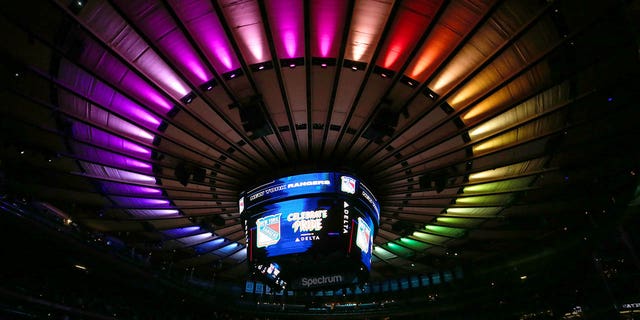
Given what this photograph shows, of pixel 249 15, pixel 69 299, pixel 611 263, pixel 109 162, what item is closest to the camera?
pixel 249 15

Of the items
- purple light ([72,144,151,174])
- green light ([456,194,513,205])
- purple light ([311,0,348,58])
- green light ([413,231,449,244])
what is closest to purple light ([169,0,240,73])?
purple light ([311,0,348,58])

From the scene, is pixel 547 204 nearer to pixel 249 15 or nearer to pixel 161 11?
pixel 249 15

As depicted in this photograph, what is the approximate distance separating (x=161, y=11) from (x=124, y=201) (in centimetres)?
1213

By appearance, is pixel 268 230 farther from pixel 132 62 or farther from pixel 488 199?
pixel 488 199

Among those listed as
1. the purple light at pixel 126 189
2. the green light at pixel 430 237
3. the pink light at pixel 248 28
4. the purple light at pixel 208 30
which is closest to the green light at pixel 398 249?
the green light at pixel 430 237

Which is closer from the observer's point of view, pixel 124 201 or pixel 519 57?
pixel 519 57

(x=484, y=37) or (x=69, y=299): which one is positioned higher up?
(x=484, y=37)

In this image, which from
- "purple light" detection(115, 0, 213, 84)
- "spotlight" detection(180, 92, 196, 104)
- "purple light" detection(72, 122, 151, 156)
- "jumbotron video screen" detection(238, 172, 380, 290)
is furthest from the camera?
"jumbotron video screen" detection(238, 172, 380, 290)

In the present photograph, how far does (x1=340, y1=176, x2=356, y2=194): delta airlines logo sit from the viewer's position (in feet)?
46.6

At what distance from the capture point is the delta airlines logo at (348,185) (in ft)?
46.6

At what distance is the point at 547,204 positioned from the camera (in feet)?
58.1

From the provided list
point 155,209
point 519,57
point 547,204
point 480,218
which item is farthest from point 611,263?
point 155,209

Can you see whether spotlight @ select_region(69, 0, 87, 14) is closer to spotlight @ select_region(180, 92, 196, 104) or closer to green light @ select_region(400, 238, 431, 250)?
spotlight @ select_region(180, 92, 196, 104)

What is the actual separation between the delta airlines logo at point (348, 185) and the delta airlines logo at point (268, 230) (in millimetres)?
2945
